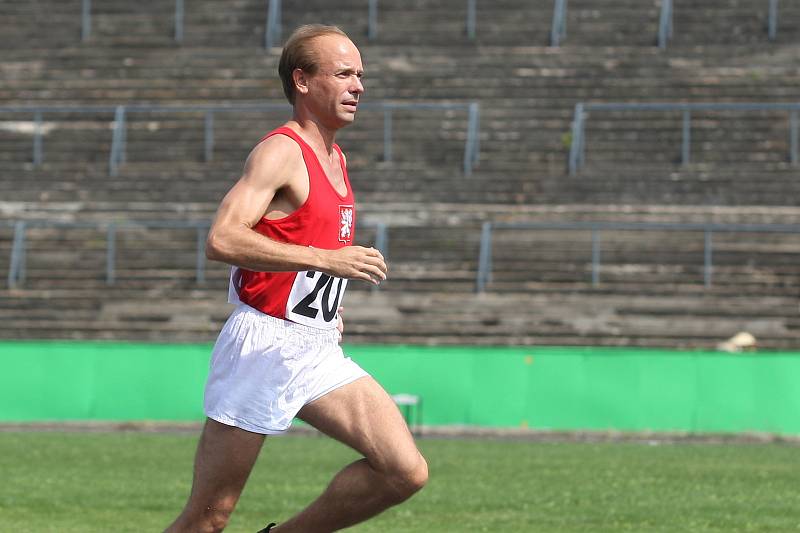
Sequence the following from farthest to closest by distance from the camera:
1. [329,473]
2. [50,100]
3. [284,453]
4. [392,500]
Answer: [50,100] < [284,453] < [329,473] < [392,500]

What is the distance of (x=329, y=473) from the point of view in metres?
14.7

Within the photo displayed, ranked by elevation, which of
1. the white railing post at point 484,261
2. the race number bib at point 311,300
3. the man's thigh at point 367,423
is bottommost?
the white railing post at point 484,261

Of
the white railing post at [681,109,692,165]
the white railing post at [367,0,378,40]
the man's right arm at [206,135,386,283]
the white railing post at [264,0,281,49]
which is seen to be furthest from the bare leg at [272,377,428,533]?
the white railing post at [264,0,281,49]

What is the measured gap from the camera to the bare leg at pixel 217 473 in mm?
6250

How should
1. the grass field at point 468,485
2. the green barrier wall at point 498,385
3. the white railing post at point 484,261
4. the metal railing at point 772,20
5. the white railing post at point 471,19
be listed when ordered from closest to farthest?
the grass field at point 468,485
the green barrier wall at point 498,385
the white railing post at point 484,261
the metal railing at point 772,20
the white railing post at point 471,19

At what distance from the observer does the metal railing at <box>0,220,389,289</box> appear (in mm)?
25891

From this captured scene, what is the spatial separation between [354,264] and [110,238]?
67.3 feet

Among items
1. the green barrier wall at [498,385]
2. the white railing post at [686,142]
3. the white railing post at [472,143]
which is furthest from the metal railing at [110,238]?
the white railing post at [686,142]

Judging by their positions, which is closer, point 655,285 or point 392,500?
point 392,500

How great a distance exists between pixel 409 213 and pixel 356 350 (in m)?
5.47

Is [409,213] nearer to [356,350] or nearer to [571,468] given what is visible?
[356,350]

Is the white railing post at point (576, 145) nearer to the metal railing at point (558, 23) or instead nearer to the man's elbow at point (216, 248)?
the metal railing at point (558, 23)

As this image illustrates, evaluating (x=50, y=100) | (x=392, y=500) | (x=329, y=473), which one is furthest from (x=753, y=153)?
(x=392, y=500)

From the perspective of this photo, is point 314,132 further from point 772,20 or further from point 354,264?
point 772,20
